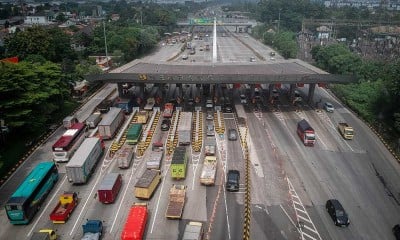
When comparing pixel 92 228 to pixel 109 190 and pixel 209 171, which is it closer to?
pixel 109 190

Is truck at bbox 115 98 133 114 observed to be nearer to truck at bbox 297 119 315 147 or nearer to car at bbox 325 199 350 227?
truck at bbox 297 119 315 147

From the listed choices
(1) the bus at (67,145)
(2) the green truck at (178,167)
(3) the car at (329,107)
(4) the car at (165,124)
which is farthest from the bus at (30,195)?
(3) the car at (329,107)

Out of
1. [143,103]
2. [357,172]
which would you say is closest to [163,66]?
[143,103]

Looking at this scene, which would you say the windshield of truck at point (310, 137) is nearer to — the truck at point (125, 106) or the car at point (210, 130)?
the car at point (210, 130)

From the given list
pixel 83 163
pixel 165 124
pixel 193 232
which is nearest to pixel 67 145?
pixel 83 163

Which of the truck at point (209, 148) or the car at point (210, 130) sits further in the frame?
the car at point (210, 130)
